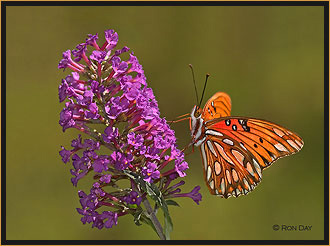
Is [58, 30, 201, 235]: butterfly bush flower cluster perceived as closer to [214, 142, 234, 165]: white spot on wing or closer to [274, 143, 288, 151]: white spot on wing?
[214, 142, 234, 165]: white spot on wing

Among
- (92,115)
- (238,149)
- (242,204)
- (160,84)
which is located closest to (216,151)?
(238,149)

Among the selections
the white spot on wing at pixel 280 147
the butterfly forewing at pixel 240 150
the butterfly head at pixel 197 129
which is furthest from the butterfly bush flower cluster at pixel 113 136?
the white spot on wing at pixel 280 147

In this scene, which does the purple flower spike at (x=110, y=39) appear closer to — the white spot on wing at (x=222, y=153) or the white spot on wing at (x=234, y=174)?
the white spot on wing at (x=222, y=153)

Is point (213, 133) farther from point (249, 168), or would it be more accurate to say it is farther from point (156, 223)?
point (156, 223)

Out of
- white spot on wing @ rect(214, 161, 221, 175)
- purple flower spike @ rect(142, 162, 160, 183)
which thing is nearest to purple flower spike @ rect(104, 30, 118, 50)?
purple flower spike @ rect(142, 162, 160, 183)

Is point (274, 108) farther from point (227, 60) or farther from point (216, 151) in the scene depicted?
point (216, 151)

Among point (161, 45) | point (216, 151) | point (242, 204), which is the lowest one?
point (242, 204)

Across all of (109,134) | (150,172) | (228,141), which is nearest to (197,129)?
(228,141)
